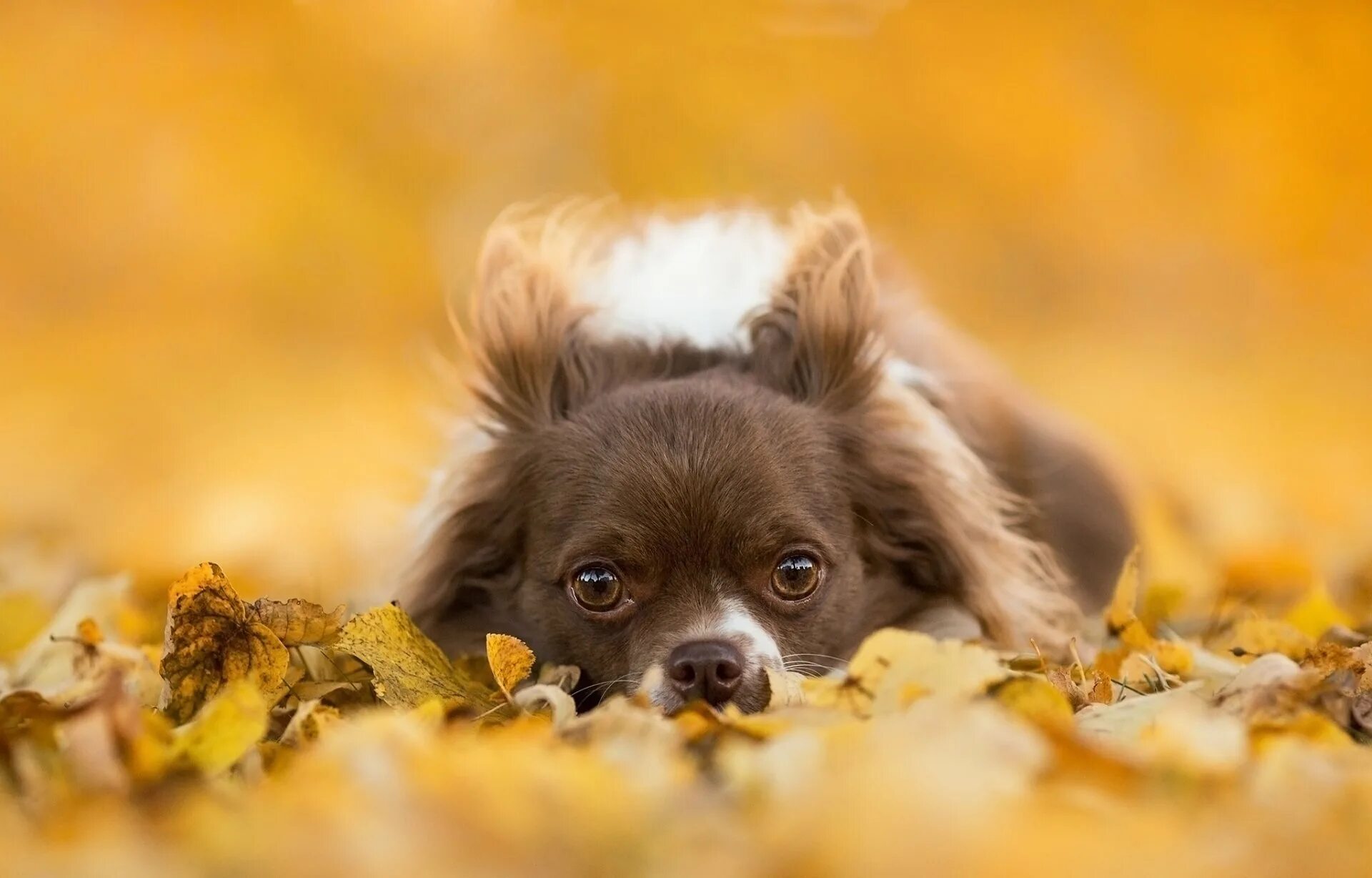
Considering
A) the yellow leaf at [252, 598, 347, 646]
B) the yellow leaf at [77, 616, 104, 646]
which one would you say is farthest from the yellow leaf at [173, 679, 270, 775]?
the yellow leaf at [77, 616, 104, 646]

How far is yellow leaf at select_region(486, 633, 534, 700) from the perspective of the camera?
2.58 meters

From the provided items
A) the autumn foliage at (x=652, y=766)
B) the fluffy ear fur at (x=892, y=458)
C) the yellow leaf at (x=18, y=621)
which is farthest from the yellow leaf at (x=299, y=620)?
the fluffy ear fur at (x=892, y=458)

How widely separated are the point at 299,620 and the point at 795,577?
1.13 m

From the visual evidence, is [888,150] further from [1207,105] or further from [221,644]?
[221,644]

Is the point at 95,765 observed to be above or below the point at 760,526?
below

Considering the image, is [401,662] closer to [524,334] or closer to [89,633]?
[89,633]

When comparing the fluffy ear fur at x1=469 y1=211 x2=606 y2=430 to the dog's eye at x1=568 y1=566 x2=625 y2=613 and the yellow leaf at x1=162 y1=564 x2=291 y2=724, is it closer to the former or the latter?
the dog's eye at x1=568 y1=566 x2=625 y2=613

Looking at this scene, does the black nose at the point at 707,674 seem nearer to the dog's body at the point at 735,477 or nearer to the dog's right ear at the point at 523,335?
the dog's body at the point at 735,477

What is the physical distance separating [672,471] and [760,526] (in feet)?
0.78

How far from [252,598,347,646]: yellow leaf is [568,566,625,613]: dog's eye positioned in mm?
624

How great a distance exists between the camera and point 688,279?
14.0 ft

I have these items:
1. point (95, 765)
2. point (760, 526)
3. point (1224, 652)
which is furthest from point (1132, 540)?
point (95, 765)

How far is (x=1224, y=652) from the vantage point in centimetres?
319

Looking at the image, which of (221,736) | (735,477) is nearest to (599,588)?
(735,477)
